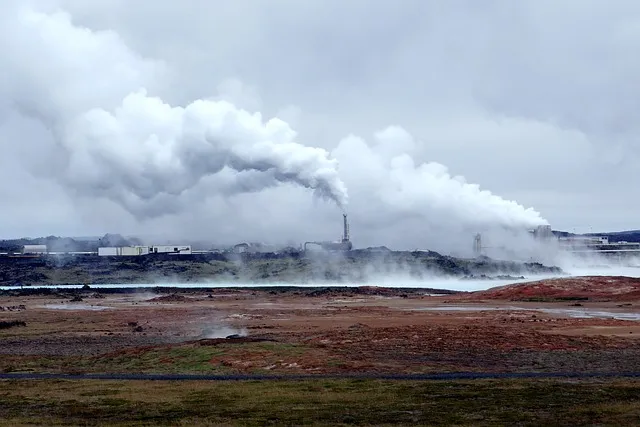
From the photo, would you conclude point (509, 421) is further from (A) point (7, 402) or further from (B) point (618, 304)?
(B) point (618, 304)

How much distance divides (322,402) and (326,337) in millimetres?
22919

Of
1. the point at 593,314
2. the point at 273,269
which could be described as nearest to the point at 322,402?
the point at 593,314

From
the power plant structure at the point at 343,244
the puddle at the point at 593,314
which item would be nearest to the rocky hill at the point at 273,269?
the power plant structure at the point at 343,244

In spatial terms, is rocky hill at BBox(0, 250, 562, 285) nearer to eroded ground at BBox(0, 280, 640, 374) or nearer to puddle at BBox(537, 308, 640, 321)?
eroded ground at BBox(0, 280, 640, 374)

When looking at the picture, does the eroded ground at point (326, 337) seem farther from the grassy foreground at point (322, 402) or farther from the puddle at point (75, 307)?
the grassy foreground at point (322, 402)

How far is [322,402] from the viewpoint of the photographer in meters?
30.0

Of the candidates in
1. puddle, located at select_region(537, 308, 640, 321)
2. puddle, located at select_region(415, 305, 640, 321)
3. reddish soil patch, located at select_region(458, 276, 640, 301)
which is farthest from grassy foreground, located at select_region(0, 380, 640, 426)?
reddish soil patch, located at select_region(458, 276, 640, 301)

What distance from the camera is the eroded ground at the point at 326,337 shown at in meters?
41.4

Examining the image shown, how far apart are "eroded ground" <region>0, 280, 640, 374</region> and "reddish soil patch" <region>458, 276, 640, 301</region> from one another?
262cm

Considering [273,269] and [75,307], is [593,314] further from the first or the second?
[273,269]

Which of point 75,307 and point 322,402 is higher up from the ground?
point 75,307

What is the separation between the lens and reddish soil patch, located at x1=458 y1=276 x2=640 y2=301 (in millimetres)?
101375

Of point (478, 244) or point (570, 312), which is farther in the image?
point (478, 244)

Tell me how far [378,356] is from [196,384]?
1215 cm
